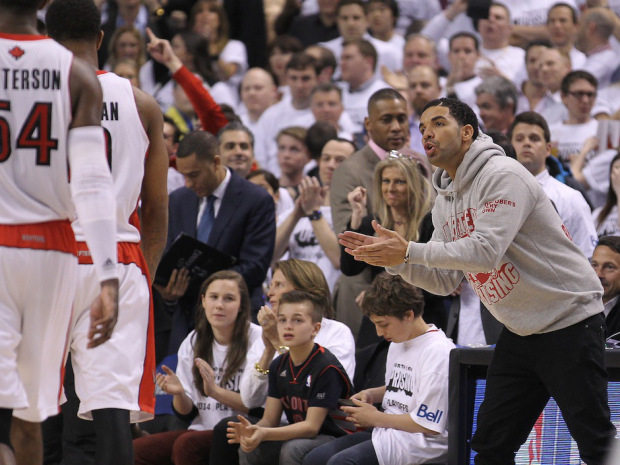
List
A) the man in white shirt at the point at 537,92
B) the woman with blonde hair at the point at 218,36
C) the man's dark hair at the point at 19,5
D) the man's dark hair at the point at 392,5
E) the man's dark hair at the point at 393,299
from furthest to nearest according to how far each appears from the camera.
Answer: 1. the woman with blonde hair at the point at 218,36
2. the man's dark hair at the point at 392,5
3. the man in white shirt at the point at 537,92
4. the man's dark hair at the point at 393,299
5. the man's dark hair at the point at 19,5

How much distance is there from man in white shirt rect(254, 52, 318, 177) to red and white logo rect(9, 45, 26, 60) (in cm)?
758

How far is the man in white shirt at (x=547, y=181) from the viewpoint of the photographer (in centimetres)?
747

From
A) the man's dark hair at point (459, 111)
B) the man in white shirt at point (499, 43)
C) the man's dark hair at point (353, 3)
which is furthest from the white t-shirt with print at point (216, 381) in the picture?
the man's dark hair at point (353, 3)

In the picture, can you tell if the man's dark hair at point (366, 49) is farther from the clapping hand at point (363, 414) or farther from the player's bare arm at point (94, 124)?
the player's bare arm at point (94, 124)

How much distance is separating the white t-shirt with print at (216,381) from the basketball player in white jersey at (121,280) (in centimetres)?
245

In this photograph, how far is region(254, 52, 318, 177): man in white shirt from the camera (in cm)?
1138

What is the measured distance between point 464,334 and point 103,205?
3.86m

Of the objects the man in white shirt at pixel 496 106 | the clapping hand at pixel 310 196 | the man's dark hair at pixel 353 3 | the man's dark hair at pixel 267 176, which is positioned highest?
the man's dark hair at pixel 353 3

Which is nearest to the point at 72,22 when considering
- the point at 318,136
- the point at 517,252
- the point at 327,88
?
the point at 517,252

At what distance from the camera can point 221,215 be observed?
25.6 feet

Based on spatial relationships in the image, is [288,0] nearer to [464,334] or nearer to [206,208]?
[206,208]

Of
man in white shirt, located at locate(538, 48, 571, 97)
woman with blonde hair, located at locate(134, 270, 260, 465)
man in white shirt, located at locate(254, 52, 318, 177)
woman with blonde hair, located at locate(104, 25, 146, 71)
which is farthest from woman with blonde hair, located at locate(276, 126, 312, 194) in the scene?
woman with blonde hair, located at locate(104, 25, 146, 71)

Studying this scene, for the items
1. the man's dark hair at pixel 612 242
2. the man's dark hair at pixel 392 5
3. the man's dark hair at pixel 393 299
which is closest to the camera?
the man's dark hair at pixel 393 299

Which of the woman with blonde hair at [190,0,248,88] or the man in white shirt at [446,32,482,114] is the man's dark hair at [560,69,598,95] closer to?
the man in white shirt at [446,32,482,114]
